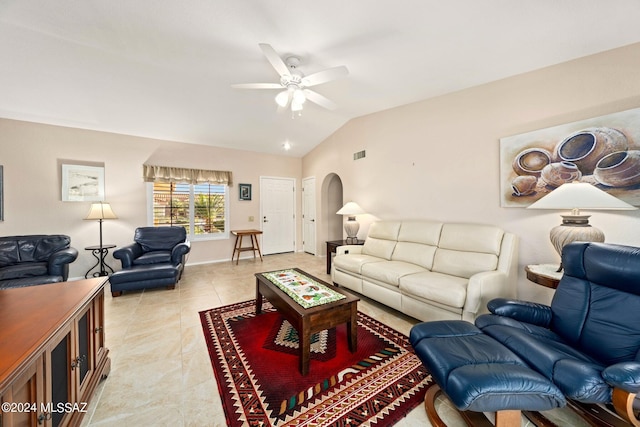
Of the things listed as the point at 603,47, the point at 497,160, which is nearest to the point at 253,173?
the point at 497,160

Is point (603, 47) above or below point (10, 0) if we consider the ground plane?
below

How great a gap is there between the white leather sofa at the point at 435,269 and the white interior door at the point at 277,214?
2853 mm

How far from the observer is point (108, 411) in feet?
4.84

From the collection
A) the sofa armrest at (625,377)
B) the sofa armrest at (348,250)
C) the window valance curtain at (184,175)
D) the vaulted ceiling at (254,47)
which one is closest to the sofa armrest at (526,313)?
the sofa armrest at (625,377)

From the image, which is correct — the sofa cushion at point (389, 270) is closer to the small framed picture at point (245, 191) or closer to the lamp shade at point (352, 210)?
the lamp shade at point (352, 210)

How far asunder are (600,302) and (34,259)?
6.09 meters

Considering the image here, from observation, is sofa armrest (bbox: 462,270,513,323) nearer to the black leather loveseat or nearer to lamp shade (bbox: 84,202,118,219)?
the black leather loveseat

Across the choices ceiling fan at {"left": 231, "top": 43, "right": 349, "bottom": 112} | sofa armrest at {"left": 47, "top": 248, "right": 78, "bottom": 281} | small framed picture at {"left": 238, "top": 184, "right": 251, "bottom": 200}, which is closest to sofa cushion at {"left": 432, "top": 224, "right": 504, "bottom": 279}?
ceiling fan at {"left": 231, "top": 43, "right": 349, "bottom": 112}

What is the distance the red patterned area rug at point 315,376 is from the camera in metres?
1.48

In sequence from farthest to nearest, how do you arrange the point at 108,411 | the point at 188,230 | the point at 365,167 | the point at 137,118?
the point at 188,230
the point at 365,167
the point at 137,118
the point at 108,411

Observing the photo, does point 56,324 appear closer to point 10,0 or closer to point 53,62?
point 10,0

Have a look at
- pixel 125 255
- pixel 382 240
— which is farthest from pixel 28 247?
pixel 382 240

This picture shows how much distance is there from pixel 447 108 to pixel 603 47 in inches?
54.7

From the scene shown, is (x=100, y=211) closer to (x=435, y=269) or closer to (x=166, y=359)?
(x=166, y=359)
